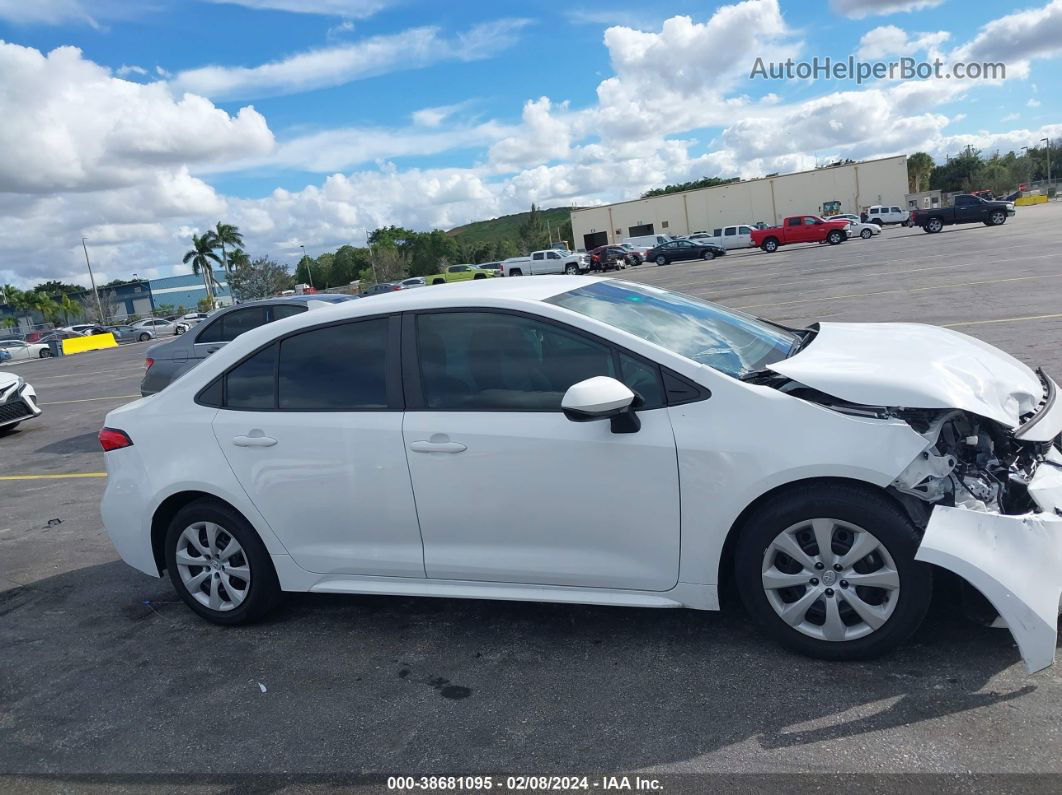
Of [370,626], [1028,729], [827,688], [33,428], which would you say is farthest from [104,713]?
[33,428]

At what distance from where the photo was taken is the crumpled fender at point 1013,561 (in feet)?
9.23

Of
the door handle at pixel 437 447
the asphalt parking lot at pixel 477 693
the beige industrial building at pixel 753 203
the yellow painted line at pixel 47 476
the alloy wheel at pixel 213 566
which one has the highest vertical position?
the beige industrial building at pixel 753 203

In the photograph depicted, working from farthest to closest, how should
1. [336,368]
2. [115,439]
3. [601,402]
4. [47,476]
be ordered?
[47,476] → [115,439] → [336,368] → [601,402]

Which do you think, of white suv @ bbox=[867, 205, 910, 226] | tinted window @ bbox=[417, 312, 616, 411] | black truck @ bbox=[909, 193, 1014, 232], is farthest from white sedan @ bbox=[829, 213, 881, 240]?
tinted window @ bbox=[417, 312, 616, 411]

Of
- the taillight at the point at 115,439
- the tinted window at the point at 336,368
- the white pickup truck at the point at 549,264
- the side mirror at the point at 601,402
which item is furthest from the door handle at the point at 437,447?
the white pickup truck at the point at 549,264

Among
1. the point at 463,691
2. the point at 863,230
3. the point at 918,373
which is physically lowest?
the point at 463,691

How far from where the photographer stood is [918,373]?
10.6ft

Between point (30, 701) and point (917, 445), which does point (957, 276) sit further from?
point (30, 701)

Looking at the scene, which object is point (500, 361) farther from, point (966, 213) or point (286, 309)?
point (966, 213)

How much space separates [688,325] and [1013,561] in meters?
1.68

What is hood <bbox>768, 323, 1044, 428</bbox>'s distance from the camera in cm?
310

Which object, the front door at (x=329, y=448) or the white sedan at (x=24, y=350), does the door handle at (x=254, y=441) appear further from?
the white sedan at (x=24, y=350)

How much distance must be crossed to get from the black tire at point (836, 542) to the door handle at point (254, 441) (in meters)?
2.28

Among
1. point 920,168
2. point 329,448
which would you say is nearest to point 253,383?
point 329,448
